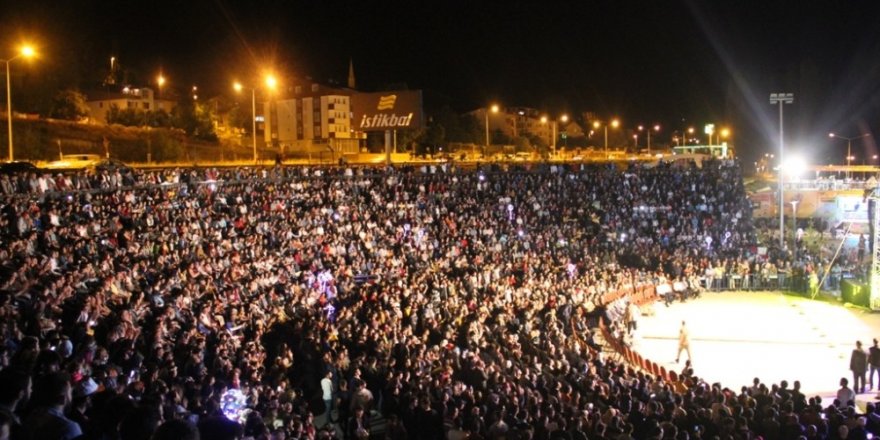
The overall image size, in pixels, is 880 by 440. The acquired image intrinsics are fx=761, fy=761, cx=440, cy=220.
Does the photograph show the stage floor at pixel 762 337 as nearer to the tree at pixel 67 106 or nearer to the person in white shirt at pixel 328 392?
the person in white shirt at pixel 328 392

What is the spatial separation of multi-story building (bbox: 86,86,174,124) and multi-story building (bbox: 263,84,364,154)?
13.1 m

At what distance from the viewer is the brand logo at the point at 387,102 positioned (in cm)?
3666

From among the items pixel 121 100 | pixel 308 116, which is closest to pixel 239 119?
pixel 308 116

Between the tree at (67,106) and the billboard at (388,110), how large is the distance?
3196 cm

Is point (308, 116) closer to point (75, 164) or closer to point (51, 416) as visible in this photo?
point (75, 164)

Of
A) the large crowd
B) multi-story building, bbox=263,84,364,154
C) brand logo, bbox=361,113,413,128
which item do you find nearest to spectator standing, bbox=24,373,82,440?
the large crowd

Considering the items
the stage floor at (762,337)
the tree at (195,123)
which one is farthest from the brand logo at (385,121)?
the tree at (195,123)

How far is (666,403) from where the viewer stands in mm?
11891

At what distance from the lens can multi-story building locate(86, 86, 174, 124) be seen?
73125 mm

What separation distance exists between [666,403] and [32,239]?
12493mm

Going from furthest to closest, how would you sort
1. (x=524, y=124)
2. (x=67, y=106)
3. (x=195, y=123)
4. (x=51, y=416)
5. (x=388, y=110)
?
(x=524, y=124) → (x=195, y=123) → (x=67, y=106) → (x=388, y=110) → (x=51, y=416)

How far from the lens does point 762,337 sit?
21.8 metres

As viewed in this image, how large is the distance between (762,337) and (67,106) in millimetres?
54840

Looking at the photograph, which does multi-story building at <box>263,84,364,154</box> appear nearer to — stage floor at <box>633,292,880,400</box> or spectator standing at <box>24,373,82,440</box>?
stage floor at <box>633,292,880,400</box>
